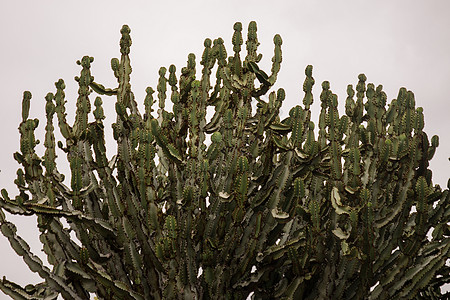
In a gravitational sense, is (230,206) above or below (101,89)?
below

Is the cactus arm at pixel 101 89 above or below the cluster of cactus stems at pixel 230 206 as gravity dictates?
above

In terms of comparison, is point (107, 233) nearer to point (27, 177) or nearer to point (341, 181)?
point (27, 177)

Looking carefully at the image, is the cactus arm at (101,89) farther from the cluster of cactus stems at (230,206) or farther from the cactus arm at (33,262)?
the cactus arm at (33,262)

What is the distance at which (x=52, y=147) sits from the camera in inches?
237

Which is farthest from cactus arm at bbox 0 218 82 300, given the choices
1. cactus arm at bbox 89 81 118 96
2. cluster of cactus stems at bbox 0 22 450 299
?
cactus arm at bbox 89 81 118 96

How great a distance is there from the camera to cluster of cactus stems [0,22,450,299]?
16.7 feet

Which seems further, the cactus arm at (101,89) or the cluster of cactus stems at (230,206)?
the cactus arm at (101,89)

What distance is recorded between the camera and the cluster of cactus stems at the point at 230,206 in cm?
510

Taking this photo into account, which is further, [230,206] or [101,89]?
[101,89]

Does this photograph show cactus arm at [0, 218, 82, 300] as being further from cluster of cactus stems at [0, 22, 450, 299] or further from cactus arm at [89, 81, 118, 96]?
cactus arm at [89, 81, 118, 96]

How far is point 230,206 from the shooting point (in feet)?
17.4

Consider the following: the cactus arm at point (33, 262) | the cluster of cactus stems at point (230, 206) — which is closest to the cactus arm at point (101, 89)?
the cluster of cactus stems at point (230, 206)

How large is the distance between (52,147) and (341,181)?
3.04 m

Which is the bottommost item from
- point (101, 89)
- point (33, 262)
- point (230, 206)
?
point (33, 262)
